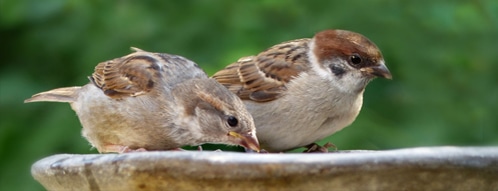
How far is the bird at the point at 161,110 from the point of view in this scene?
3.40 metres

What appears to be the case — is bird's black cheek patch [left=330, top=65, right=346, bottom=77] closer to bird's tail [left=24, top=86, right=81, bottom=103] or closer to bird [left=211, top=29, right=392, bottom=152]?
bird [left=211, top=29, right=392, bottom=152]

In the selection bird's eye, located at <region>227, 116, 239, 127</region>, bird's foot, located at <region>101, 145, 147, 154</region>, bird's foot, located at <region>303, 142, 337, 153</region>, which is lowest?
bird's foot, located at <region>101, 145, 147, 154</region>

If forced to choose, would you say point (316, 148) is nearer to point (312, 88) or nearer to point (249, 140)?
point (312, 88)

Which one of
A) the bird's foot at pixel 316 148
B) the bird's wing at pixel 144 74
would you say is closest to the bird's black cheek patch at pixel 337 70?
the bird's foot at pixel 316 148

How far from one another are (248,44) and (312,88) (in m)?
1.23

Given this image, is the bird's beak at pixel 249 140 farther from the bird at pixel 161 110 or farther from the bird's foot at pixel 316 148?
the bird's foot at pixel 316 148

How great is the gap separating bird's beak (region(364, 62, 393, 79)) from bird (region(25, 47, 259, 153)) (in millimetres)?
794

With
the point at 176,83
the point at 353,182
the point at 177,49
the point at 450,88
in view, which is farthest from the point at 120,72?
the point at 450,88

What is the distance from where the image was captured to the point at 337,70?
168 inches

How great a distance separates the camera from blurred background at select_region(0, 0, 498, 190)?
5.48 meters

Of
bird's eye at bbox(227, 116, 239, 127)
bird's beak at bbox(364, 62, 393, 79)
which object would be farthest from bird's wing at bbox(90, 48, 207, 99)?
bird's beak at bbox(364, 62, 393, 79)

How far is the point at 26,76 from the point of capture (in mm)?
5824

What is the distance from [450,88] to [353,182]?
157 inches

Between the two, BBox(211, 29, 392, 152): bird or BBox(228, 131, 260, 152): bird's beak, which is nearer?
BBox(228, 131, 260, 152): bird's beak
